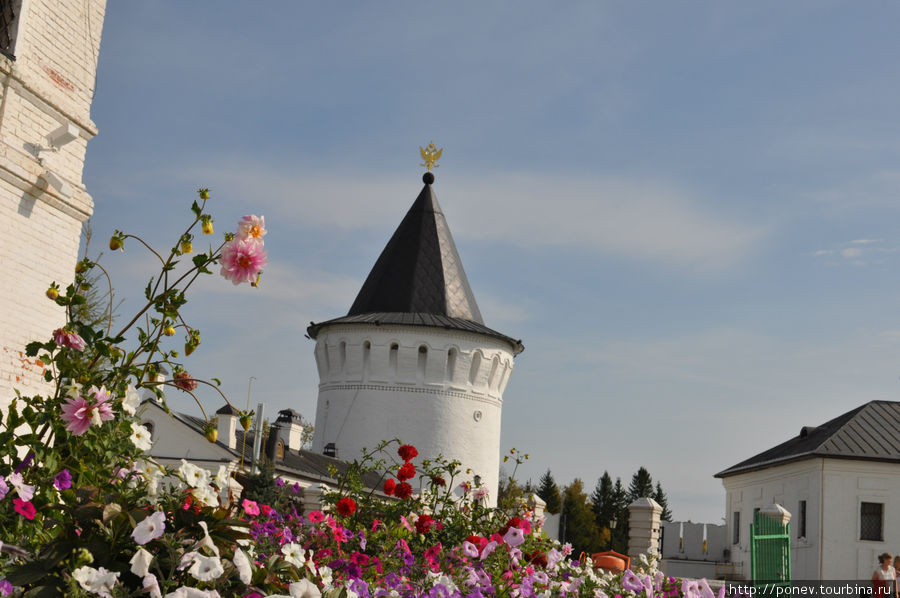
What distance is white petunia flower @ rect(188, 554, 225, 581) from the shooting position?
2324 mm

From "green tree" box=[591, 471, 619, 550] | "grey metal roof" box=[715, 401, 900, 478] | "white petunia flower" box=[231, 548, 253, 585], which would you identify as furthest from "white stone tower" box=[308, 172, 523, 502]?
"green tree" box=[591, 471, 619, 550]

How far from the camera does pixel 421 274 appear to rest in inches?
1410

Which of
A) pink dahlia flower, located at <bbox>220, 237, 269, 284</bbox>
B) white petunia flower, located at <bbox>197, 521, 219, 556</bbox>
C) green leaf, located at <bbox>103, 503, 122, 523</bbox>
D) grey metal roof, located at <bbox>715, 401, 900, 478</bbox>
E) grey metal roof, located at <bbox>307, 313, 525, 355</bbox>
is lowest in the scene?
white petunia flower, located at <bbox>197, 521, 219, 556</bbox>

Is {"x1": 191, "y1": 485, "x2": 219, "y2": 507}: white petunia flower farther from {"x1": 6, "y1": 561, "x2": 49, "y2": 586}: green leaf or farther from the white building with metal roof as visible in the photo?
the white building with metal roof

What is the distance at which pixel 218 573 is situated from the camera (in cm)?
233

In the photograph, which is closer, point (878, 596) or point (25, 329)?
point (25, 329)

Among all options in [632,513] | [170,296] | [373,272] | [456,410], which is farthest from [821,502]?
[170,296]

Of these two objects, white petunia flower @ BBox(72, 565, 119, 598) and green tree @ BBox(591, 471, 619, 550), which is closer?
white petunia flower @ BBox(72, 565, 119, 598)

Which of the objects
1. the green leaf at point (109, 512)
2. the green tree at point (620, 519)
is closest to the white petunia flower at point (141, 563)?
the green leaf at point (109, 512)

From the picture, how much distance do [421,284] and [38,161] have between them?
2638 cm

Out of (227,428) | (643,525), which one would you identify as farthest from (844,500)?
(227,428)

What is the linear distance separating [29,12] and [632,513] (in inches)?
608

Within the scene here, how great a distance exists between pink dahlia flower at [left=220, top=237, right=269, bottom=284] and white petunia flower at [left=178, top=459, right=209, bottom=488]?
2.94 ft

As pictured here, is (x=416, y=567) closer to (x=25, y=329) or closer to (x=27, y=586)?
(x=27, y=586)
